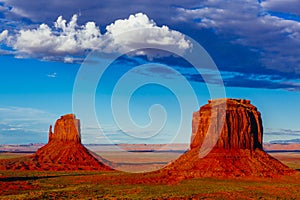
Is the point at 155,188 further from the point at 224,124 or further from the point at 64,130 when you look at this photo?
the point at 64,130

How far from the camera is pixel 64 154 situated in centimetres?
12781

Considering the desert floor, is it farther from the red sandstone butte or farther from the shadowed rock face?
the shadowed rock face

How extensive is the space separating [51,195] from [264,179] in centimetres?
4200

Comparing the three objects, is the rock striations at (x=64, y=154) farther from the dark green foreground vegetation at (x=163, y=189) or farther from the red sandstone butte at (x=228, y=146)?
the dark green foreground vegetation at (x=163, y=189)

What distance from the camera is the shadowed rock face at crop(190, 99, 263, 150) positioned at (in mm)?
91312

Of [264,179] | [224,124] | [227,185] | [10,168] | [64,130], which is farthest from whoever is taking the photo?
[64,130]

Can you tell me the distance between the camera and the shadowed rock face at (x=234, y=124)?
9131 centimetres

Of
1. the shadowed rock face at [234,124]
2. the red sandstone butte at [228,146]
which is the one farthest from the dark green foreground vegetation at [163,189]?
the shadowed rock face at [234,124]

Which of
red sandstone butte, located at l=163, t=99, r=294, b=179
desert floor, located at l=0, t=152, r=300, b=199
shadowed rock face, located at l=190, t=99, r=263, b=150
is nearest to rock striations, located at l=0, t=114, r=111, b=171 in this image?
red sandstone butte, located at l=163, t=99, r=294, b=179

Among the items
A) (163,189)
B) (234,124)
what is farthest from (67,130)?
(163,189)

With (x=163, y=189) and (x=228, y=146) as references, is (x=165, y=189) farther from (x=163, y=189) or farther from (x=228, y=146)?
(x=228, y=146)

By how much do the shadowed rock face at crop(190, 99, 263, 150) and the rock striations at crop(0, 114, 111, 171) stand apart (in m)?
40.5

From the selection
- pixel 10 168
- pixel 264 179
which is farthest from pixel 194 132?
pixel 10 168

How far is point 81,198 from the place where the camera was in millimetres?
54250
